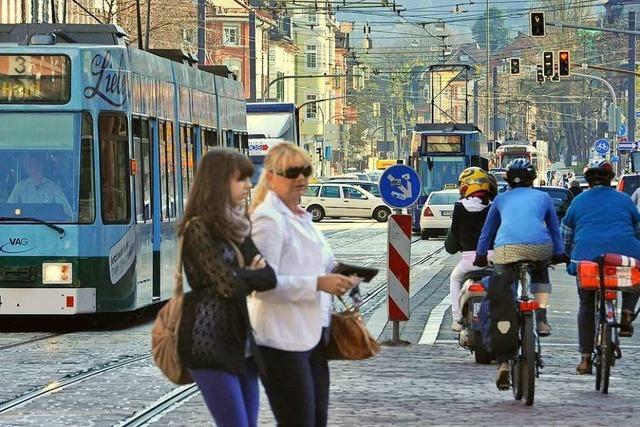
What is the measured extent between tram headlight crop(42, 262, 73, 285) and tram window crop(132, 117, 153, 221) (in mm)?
1123

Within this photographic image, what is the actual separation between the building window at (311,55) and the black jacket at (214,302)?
14923 centimetres

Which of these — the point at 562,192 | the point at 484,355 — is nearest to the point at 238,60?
the point at 562,192

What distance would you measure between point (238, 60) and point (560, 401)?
348 feet

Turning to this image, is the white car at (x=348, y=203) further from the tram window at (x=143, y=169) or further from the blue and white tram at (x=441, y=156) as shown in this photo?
the tram window at (x=143, y=169)

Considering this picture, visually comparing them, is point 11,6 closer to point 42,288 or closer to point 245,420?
point 42,288

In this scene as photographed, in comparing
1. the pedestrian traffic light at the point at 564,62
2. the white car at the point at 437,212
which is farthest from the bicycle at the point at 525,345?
the pedestrian traffic light at the point at 564,62

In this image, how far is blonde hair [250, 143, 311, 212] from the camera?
25.0 ft

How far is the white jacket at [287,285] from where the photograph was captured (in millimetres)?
7422

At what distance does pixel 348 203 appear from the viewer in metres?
67.6

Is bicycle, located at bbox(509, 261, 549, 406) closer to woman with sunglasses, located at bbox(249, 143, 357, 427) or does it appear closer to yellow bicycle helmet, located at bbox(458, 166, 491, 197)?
yellow bicycle helmet, located at bbox(458, 166, 491, 197)

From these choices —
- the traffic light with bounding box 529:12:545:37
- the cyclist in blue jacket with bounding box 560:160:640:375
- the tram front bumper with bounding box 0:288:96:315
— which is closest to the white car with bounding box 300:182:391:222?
the traffic light with bounding box 529:12:545:37

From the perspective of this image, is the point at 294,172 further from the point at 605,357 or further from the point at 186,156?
the point at 186,156

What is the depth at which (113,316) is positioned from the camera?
22.2m

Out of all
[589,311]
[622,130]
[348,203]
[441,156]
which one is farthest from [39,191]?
[622,130]
